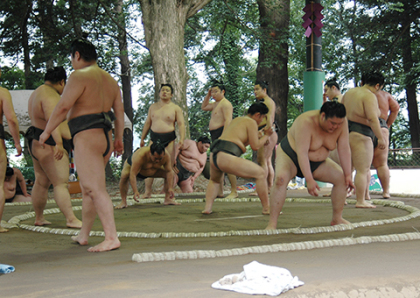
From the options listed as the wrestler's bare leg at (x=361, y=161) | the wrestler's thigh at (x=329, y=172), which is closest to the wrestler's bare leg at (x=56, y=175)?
the wrestler's thigh at (x=329, y=172)

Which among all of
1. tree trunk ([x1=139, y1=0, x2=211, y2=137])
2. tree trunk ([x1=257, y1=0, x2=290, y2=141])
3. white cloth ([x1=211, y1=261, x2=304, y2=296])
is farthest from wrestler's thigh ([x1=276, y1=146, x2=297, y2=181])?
tree trunk ([x1=257, y1=0, x2=290, y2=141])

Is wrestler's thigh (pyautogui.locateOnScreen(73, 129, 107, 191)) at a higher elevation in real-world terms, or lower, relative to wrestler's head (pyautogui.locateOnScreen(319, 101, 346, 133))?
lower

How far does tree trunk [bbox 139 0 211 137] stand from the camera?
6.89 metres

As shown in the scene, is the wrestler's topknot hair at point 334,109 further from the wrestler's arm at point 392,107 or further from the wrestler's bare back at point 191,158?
the wrestler's bare back at point 191,158

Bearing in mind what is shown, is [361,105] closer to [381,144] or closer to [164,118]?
[381,144]

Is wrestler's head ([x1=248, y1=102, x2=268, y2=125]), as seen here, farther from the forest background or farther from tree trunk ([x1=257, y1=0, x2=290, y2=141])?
tree trunk ([x1=257, y1=0, x2=290, y2=141])

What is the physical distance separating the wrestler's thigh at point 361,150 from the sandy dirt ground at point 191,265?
0.99m

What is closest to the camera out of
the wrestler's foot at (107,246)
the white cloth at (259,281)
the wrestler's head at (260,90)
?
the white cloth at (259,281)

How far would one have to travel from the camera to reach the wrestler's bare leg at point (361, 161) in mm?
3846

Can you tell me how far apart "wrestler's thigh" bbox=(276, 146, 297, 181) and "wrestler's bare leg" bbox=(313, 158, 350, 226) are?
5.6 inches

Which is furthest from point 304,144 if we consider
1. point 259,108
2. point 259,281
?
point 259,281

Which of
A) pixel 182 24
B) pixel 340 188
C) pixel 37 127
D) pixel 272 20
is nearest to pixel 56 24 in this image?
pixel 182 24

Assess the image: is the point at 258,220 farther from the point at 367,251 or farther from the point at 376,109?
the point at 376,109

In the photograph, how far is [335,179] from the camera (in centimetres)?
270
